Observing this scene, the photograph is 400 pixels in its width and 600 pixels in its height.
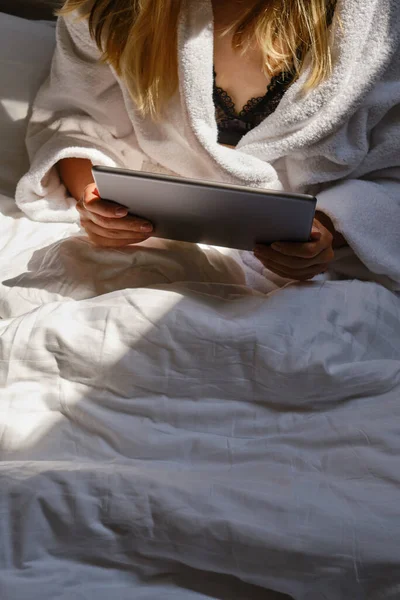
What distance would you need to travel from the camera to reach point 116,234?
2.95 feet

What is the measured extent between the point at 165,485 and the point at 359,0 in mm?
686

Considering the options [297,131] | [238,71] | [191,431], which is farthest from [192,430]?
[238,71]

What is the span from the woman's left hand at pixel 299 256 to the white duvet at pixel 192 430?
1.3 inches

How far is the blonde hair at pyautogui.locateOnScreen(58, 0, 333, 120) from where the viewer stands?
917 millimetres

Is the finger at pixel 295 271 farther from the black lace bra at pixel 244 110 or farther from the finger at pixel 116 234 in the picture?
the black lace bra at pixel 244 110

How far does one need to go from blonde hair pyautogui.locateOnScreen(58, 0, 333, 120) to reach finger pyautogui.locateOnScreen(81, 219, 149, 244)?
0.20m

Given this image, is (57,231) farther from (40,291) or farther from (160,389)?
(160,389)

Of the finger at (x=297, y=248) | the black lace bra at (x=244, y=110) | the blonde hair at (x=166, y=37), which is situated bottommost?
the finger at (x=297, y=248)

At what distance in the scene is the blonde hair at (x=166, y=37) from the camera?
92 centimetres

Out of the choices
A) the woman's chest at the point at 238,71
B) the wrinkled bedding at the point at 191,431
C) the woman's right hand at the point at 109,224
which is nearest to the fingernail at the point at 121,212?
the woman's right hand at the point at 109,224

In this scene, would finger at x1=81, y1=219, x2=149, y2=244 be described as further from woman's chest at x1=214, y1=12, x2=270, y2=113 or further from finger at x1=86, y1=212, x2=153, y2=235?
woman's chest at x1=214, y1=12, x2=270, y2=113

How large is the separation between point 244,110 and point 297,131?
0.12m

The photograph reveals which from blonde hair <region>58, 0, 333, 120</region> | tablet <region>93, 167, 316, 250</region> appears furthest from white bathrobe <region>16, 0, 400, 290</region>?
tablet <region>93, 167, 316, 250</region>

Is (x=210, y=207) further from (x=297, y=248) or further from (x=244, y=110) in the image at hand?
(x=244, y=110)
